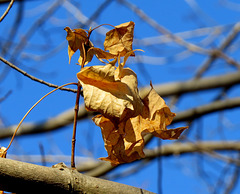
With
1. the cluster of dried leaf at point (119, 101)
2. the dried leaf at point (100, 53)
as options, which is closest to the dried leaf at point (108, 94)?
the cluster of dried leaf at point (119, 101)

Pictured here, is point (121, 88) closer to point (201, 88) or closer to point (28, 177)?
point (28, 177)

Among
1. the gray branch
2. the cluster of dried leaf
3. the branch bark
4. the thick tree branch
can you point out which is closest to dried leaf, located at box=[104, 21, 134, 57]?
the cluster of dried leaf

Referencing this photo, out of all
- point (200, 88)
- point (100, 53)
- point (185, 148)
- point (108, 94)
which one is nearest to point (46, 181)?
point (108, 94)

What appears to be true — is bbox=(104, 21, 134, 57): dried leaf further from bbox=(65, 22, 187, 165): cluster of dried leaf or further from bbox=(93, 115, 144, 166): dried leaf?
bbox=(93, 115, 144, 166): dried leaf

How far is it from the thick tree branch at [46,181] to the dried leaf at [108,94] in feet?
0.41

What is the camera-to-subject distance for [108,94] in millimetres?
724

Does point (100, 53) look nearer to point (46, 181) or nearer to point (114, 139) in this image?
point (114, 139)

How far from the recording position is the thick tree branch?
64 centimetres

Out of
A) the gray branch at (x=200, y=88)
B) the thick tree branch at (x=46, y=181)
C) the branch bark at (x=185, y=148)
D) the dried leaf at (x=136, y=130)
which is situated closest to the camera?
the thick tree branch at (x=46, y=181)

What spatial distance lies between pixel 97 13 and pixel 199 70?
1035mm

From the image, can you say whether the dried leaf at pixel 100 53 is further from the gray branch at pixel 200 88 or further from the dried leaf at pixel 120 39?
the gray branch at pixel 200 88

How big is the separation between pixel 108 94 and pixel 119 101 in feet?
0.08

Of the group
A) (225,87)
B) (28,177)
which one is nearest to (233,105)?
(225,87)

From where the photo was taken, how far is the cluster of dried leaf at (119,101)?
72 centimetres
